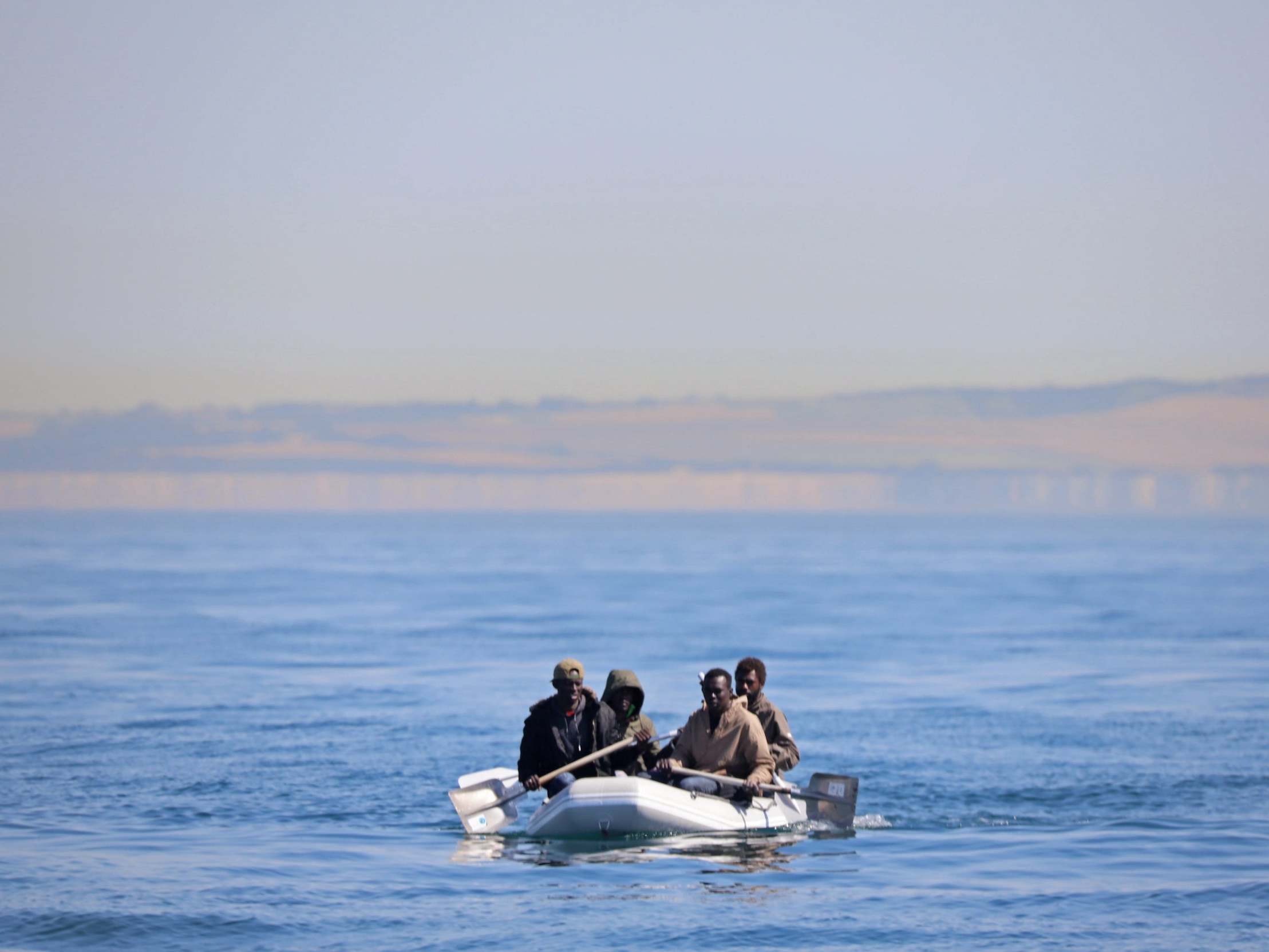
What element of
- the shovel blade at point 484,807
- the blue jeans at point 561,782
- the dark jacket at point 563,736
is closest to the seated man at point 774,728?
the dark jacket at point 563,736

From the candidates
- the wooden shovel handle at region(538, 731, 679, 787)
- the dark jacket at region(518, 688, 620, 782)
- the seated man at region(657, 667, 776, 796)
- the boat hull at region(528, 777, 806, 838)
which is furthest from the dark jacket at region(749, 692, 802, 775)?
the dark jacket at region(518, 688, 620, 782)

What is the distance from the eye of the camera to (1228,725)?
26266 mm

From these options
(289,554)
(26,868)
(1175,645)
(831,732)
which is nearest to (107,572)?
(289,554)

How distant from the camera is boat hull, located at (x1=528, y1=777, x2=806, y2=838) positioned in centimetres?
1506

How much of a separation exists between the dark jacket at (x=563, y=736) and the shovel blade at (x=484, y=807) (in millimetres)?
936

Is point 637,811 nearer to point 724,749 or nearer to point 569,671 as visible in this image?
point 724,749

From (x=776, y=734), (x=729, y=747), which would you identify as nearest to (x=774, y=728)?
(x=776, y=734)

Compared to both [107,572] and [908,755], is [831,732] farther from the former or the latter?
[107,572]

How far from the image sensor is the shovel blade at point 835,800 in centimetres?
1616

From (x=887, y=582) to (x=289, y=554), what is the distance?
165 feet

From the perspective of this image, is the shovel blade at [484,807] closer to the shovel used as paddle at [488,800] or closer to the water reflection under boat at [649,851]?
the shovel used as paddle at [488,800]

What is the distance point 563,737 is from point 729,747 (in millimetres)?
1573

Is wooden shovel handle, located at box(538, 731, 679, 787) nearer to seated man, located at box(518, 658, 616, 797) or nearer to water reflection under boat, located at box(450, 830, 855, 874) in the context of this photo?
seated man, located at box(518, 658, 616, 797)

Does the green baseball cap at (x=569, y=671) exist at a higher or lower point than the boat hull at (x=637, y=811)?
higher
